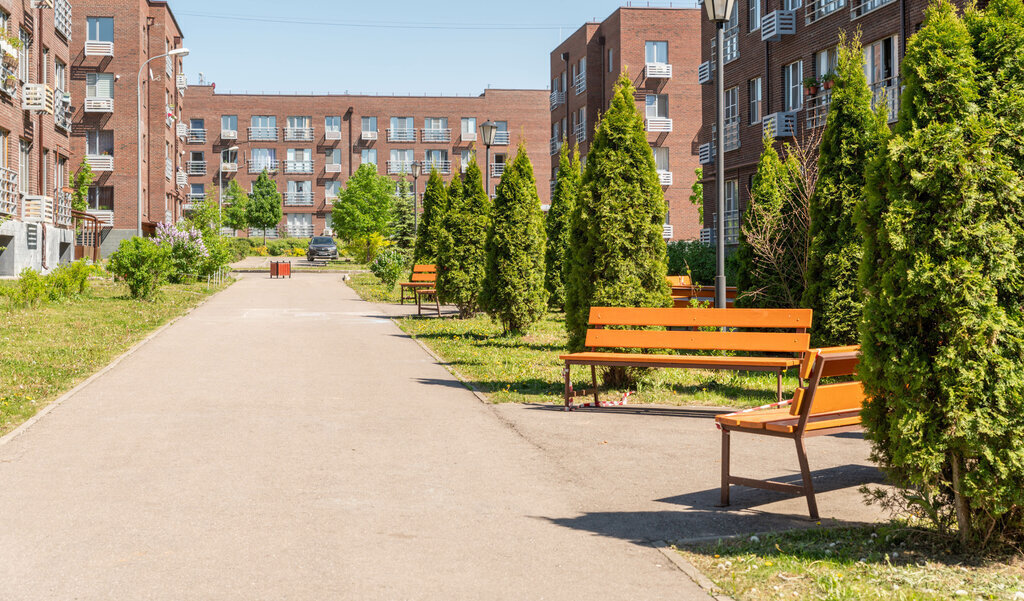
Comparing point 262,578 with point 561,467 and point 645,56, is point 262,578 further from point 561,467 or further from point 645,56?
point 645,56

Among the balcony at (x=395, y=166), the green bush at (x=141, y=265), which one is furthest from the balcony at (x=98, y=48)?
the balcony at (x=395, y=166)

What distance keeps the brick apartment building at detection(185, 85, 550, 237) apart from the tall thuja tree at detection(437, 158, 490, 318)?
58.9m

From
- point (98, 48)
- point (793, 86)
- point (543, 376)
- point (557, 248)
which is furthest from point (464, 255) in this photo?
point (98, 48)

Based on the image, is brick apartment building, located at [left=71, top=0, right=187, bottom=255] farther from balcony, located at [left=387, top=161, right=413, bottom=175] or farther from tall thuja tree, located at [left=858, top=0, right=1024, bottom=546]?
tall thuja tree, located at [left=858, top=0, right=1024, bottom=546]

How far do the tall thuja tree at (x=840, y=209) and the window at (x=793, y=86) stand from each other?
17216 mm

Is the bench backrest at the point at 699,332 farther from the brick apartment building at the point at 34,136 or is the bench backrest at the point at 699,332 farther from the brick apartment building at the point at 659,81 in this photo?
the brick apartment building at the point at 659,81

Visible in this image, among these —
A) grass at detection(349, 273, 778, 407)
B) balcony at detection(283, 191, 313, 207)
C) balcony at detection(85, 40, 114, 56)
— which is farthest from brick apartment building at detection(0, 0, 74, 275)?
balcony at detection(283, 191, 313, 207)

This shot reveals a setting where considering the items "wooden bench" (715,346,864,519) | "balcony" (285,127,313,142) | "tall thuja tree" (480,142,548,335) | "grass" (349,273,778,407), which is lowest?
"grass" (349,273,778,407)

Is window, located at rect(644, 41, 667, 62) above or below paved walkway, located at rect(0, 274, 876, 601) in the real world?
above

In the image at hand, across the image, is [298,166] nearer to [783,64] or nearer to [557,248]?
[783,64]

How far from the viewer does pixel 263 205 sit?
77625mm

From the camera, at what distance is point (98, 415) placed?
9047mm

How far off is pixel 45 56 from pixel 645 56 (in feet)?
95.4

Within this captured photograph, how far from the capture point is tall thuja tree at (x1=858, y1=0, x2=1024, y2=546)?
14.8 ft
